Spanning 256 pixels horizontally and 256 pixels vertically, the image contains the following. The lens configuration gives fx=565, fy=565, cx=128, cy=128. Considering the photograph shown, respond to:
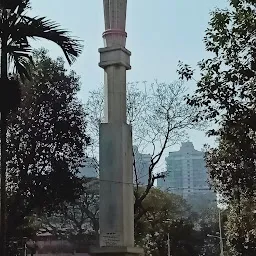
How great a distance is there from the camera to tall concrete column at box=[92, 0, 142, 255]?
966cm

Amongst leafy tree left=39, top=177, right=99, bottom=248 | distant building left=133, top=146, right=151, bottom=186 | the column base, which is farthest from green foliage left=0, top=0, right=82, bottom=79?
leafy tree left=39, top=177, right=99, bottom=248

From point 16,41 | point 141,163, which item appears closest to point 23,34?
point 16,41

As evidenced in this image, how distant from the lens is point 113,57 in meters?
10.4

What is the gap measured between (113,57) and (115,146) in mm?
1681

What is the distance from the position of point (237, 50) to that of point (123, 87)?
2.17 metres

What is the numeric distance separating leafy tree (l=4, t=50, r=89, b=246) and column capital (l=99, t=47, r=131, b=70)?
6.19 metres

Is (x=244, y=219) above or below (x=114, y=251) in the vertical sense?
above

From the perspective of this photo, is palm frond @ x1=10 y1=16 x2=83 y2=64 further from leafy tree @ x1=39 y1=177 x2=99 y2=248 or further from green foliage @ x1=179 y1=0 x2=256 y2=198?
leafy tree @ x1=39 y1=177 x2=99 y2=248

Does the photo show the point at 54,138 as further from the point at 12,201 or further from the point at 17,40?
the point at 17,40

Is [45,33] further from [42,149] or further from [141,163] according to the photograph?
[141,163]

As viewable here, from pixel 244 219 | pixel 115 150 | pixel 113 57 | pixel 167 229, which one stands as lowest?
pixel 167 229

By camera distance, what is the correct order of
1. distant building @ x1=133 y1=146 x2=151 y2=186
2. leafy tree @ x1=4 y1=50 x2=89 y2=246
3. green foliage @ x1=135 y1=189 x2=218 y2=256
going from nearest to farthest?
1. leafy tree @ x1=4 y1=50 x2=89 y2=246
2. distant building @ x1=133 y1=146 x2=151 y2=186
3. green foliage @ x1=135 y1=189 x2=218 y2=256

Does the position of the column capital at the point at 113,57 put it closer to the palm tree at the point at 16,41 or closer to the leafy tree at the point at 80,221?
the palm tree at the point at 16,41

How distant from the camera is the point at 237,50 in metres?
9.77
